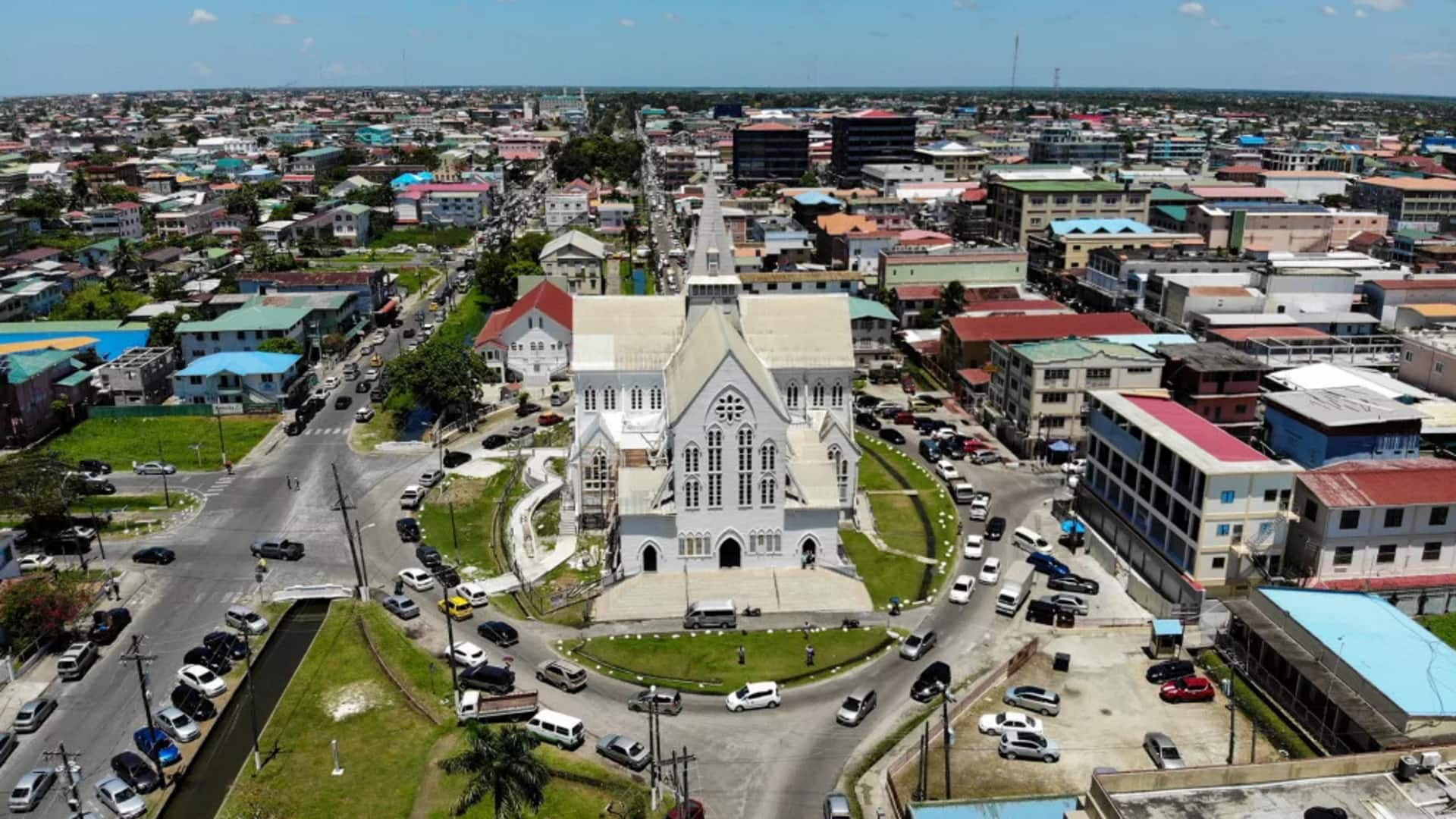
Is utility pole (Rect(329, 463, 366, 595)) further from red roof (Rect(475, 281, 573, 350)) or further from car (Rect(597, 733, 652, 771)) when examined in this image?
red roof (Rect(475, 281, 573, 350))

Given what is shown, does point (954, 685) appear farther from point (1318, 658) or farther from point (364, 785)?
point (364, 785)

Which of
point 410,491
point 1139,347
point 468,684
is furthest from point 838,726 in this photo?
point 1139,347

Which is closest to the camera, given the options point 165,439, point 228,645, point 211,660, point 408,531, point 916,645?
point 211,660

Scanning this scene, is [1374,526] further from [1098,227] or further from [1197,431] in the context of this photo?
[1098,227]

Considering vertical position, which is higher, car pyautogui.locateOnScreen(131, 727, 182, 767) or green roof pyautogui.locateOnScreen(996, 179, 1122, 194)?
green roof pyautogui.locateOnScreen(996, 179, 1122, 194)

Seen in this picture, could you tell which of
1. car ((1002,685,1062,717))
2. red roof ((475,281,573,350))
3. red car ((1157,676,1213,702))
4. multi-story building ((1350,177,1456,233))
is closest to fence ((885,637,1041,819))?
car ((1002,685,1062,717))

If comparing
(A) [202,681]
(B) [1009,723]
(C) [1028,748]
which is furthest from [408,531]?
(C) [1028,748]
